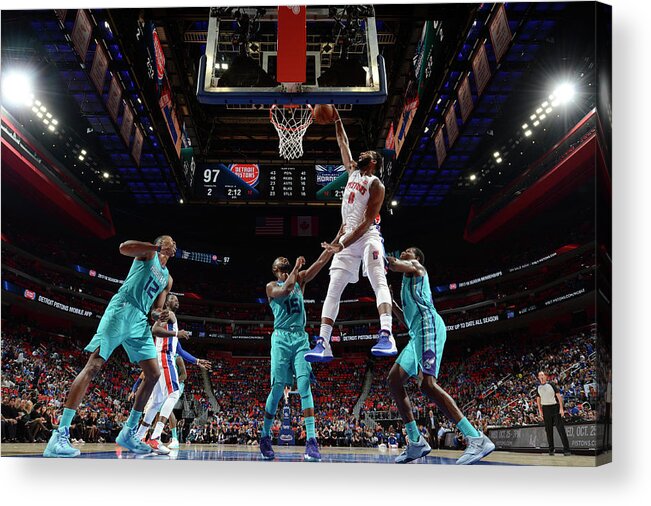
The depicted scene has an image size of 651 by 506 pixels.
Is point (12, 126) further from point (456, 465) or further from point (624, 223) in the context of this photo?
point (624, 223)

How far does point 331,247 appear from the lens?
7406mm

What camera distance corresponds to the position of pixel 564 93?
8.95m

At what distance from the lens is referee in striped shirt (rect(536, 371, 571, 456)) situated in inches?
339

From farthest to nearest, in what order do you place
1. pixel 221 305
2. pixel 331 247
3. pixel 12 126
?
pixel 221 305, pixel 12 126, pixel 331 247

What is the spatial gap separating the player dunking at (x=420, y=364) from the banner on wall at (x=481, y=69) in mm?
3293

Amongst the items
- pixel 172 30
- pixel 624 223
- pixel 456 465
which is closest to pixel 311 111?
pixel 172 30

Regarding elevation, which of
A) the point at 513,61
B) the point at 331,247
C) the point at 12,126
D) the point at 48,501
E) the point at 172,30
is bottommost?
the point at 48,501

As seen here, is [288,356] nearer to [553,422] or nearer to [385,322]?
[385,322]

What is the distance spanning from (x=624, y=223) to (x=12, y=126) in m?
8.55

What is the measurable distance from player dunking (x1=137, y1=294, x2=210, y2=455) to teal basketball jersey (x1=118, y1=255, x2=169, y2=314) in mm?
856

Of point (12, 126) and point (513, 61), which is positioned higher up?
point (513, 61)

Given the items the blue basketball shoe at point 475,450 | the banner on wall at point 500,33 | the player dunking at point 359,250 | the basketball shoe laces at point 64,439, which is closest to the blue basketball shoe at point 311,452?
the player dunking at point 359,250

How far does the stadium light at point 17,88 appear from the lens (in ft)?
29.7

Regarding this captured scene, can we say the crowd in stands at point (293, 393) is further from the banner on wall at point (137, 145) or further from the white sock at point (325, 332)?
the banner on wall at point (137, 145)
